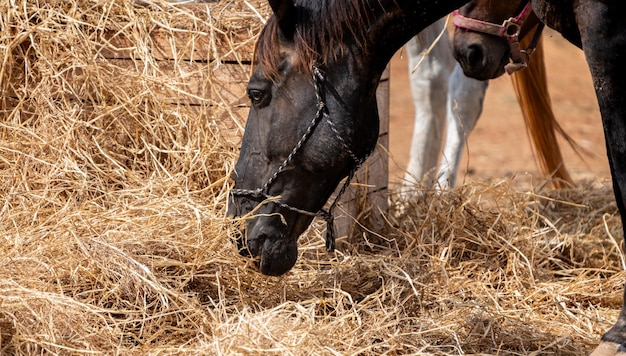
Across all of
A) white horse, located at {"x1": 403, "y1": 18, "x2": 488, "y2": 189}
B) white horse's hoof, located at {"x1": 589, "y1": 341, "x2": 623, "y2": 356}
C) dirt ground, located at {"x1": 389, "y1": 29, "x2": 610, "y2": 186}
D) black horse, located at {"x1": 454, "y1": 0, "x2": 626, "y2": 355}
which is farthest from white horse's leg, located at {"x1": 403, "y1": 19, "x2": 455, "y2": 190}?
white horse's hoof, located at {"x1": 589, "y1": 341, "x2": 623, "y2": 356}

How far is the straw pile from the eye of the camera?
2566 millimetres

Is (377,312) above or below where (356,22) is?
below

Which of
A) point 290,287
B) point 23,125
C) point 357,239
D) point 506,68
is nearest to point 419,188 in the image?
point 357,239

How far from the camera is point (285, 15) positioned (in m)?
2.44

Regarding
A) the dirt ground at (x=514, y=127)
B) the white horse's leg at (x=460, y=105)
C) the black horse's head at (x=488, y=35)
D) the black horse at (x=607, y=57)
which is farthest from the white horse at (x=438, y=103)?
the black horse at (x=607, y=57)

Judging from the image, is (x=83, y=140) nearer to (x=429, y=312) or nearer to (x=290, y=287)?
(x=290, y=287)

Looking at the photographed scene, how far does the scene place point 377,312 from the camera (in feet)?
9.16

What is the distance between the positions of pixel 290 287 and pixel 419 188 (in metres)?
0.95

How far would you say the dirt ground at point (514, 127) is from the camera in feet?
20.8

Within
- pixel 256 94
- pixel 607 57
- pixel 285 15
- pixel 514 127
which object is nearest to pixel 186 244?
pixel 256 94

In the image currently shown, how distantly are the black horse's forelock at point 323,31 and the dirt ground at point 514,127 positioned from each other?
2741 millimetres

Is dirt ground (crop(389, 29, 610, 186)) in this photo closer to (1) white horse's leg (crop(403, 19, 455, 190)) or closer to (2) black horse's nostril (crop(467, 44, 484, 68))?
(1) white horse's leg (crop(403, 19, 455, 190))

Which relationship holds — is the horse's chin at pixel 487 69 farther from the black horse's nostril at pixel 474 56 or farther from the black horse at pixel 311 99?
the black horse at pixel 311 99

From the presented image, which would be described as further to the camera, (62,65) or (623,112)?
(62,65)
